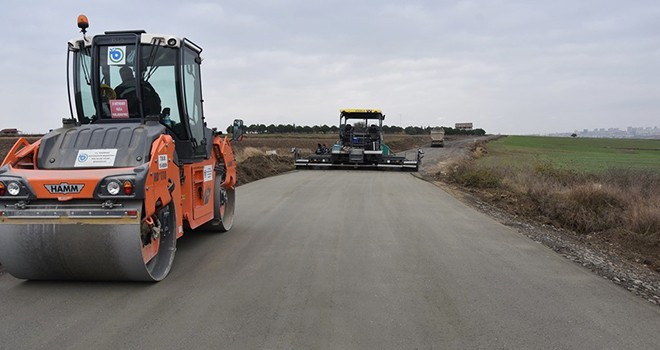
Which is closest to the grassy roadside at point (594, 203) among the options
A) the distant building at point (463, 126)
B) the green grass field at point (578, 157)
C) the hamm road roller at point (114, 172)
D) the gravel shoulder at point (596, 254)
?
the gravel shoulder at point (596, 254)

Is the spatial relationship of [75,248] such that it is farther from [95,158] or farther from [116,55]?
[116,55]

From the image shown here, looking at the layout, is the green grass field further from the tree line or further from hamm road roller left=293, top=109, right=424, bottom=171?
the tree line

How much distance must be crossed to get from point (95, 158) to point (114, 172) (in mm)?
484

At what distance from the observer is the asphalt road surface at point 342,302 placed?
3783mm

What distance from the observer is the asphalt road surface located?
378 cm

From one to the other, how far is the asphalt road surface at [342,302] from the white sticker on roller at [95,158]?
50.7 inches

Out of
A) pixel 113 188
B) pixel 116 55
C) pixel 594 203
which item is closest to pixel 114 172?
pixel 113 188

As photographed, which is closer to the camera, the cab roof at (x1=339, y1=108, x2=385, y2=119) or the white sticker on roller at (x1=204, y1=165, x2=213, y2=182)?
the white sticker on roller at (x1=204, y1=165, x2=213, y2=182)

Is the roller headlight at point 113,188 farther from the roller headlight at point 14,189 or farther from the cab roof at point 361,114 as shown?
the cab roof at point 361,114

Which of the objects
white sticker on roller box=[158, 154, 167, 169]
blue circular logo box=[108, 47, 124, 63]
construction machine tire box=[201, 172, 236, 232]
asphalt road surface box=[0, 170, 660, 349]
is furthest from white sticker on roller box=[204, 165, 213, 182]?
blue circular logo box=[108, 47, 124, 63]

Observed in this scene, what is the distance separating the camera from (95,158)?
498 centimetres

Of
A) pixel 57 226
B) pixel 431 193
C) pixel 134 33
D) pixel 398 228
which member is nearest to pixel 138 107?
pixel 134 33

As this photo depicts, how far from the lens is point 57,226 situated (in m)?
4.47

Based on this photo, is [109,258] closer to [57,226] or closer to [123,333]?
[57,226]
